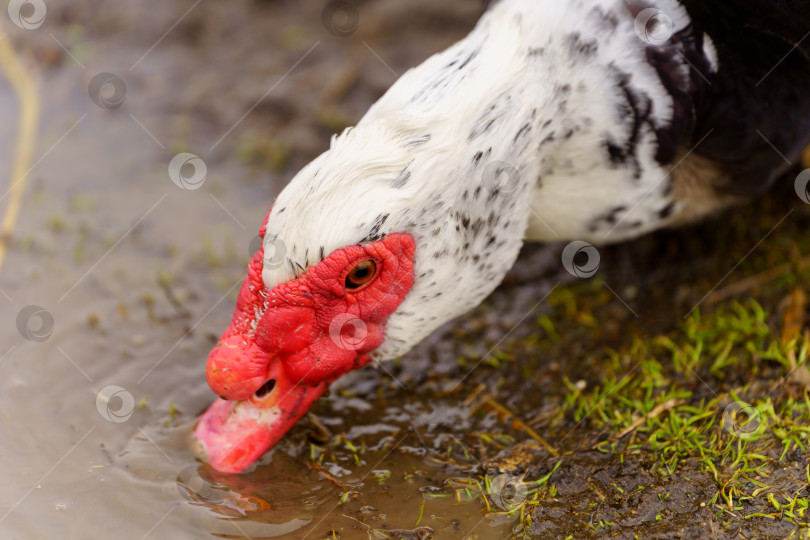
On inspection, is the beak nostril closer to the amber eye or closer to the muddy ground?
the muddy ground

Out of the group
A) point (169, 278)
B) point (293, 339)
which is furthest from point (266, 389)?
point (169, 278)

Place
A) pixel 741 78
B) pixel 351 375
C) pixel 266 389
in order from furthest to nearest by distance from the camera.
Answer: pixel 351 375 < pixel 741 78 < pixel 266 389

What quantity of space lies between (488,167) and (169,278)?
2122 mm

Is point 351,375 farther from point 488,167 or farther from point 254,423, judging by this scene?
point 488,167

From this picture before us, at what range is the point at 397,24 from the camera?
574 centimetres

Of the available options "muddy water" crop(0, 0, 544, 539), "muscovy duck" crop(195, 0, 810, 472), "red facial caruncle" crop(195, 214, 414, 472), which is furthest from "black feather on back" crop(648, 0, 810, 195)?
"muddy water" crop(0, 0, 544, 539)

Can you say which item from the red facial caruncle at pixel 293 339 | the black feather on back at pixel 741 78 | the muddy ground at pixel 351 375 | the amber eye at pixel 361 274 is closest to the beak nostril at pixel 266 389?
the red facial caruncle at pixel 293 339

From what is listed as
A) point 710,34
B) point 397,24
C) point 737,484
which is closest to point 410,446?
point 737,484

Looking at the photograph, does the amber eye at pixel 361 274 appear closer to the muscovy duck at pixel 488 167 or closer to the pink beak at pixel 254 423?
the muscovy duck at pixel 488 167

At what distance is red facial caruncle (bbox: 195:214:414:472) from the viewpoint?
2.84 metres

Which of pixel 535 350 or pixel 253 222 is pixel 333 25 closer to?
pixel 253 222

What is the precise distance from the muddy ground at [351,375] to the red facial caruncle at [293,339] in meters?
0.22

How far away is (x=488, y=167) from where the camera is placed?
9.89ft

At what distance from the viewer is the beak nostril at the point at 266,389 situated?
3.11 meters
